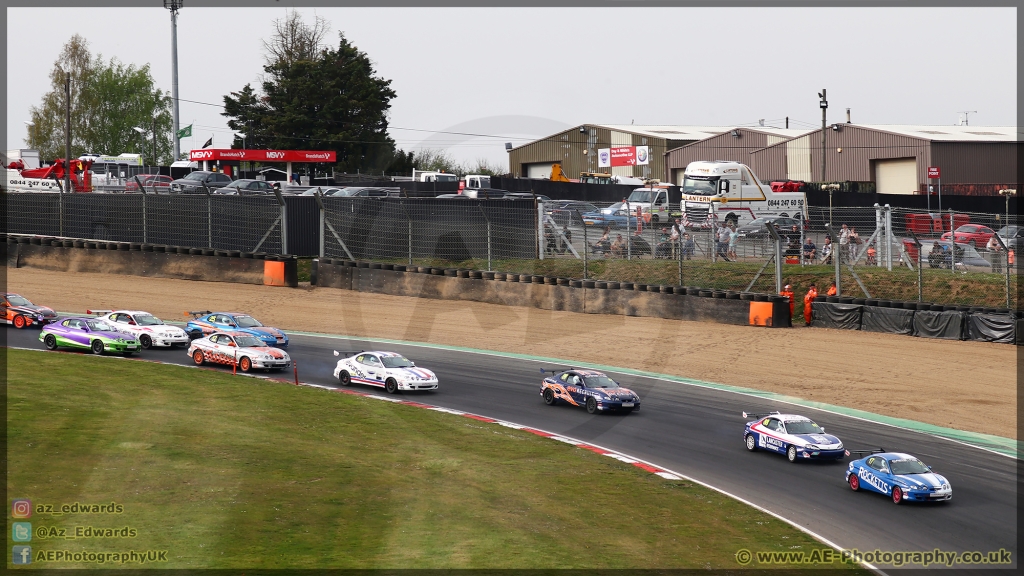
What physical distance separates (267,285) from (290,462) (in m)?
19.8

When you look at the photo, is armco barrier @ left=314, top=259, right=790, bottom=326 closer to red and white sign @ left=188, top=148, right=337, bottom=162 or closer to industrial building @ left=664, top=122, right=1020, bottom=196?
red and white sign @ left=188, top=148, right=337, bottom=162

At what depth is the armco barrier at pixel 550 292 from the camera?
27656 mm

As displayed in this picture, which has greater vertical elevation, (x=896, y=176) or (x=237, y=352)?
(x=896, y=176)

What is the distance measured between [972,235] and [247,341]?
2002 centimetres

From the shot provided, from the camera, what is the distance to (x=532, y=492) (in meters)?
13.9

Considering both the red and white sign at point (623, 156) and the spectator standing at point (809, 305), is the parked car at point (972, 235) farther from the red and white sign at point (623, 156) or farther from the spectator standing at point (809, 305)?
the red and white sign at point (623, 156)

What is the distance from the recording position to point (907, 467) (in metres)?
14.5

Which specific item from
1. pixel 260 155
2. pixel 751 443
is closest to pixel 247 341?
pixel 751 443

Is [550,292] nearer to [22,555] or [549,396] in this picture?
[549,396]

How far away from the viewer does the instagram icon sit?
10.5 meters

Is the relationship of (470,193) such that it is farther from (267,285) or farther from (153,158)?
(153,158)

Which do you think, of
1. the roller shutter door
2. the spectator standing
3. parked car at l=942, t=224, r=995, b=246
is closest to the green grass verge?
the spectator standing

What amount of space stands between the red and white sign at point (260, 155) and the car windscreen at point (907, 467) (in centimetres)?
4682

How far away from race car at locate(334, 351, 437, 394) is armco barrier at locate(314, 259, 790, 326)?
9193 millimetres
